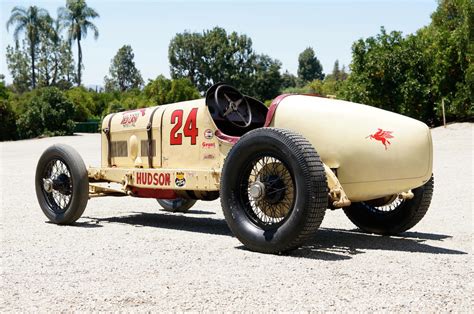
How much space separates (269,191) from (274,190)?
0.18 feet

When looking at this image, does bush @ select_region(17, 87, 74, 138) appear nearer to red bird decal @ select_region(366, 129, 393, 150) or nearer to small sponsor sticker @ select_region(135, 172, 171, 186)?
small sponsor sticker @ select_region(135, 172, 171, 186)

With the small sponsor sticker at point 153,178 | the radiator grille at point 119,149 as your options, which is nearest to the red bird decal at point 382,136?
the small sponsor sticker at point 153,178

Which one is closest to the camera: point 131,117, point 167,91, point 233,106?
point 233,106

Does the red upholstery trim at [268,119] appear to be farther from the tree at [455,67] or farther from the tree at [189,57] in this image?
the tree at [189,57]

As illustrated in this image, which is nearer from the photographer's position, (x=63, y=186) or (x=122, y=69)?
(x=63, y=186)

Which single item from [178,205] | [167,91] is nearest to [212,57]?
[167,91]

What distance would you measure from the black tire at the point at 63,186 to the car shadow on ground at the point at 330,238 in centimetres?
35

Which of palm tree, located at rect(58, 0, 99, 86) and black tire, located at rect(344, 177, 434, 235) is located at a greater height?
palm tree, located at rect(58, 0, 99, 86)

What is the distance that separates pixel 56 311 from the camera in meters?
3.54

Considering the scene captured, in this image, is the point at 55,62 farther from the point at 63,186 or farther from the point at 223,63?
the point at 63,186

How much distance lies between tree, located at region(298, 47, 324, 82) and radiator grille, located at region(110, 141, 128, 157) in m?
110

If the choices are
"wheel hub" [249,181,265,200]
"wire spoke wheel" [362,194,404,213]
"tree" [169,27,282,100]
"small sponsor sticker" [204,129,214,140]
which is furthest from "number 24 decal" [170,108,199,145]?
"tree" [169,27,282,100]

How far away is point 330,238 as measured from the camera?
638cm

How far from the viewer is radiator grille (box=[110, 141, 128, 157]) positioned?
7941mm
